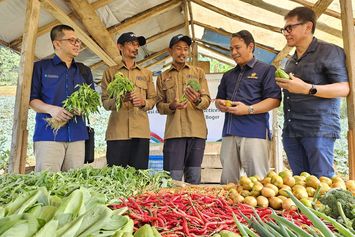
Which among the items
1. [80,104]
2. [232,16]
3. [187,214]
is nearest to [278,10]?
[232,16]

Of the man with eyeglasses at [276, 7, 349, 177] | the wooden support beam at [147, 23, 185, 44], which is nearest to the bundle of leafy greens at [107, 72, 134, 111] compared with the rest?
the man with eyeglasses at [276, 7, 349, 177]

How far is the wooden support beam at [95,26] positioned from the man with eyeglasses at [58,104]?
4.54 feet

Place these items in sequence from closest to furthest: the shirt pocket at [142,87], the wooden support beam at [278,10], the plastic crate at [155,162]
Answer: the shirt pocket at [142,87]
the wooden support beam at [278,10]
the plastic crate at [155,162]

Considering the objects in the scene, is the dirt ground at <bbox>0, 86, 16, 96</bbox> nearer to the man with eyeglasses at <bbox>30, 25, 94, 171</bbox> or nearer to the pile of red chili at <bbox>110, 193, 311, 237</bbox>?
the man with eyeglasses at <bbox>30, 25, 94, 171</bbox>

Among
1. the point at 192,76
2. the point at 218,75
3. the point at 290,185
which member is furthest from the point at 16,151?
the point at 218,75

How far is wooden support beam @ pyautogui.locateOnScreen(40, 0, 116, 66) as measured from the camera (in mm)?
4512

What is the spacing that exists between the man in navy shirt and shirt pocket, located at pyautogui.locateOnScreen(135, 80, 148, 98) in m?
1.01

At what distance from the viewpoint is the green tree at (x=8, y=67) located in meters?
14.3

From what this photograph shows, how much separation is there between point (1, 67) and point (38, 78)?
11.8 m

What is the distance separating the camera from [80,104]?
361cm

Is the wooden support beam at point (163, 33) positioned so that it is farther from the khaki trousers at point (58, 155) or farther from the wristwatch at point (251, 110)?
the wristwatch at point (251, 110)

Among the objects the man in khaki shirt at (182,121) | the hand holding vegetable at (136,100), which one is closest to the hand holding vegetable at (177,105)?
the man in khaki shirt at (182,121)

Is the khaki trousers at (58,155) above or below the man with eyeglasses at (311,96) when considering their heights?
below

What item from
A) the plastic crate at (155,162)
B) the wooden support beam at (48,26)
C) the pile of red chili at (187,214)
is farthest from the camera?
the plastic crate at (155,162)
